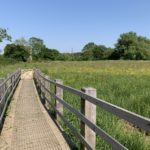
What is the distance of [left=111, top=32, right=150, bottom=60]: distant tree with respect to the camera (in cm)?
12687

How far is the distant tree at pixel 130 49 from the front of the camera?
12687 centimetres

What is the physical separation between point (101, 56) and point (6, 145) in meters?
134

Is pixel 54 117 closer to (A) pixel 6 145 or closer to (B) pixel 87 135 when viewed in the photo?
(A) pixel 6 145

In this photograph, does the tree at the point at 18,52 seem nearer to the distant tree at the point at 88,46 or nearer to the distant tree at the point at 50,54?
the distant tree at the point at 50,54

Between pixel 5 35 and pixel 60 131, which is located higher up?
pixel 5 35

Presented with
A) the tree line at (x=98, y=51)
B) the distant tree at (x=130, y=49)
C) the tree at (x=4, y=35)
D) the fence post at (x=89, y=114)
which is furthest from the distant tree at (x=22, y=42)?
the fence post at (x=89, y=114)

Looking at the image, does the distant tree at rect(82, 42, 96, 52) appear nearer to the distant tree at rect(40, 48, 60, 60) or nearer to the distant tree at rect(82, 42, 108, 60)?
the distant tree at rect(82, 42, 108, 60)

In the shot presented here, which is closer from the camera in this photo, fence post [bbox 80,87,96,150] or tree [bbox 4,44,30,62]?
fence post [bbox 80,87,96,150]

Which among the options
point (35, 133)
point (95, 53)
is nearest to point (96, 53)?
point (95, 53)

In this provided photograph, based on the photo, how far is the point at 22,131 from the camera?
745cm

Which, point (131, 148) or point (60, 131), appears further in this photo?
point (60, 131)

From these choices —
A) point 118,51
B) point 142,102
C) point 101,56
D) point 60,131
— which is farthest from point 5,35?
point 101,56

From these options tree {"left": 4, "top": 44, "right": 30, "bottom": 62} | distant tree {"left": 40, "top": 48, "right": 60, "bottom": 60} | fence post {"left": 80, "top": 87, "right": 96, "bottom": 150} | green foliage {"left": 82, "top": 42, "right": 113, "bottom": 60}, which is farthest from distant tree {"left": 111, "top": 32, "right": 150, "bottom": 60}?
fence post {"left": 80, "top": 87, "right": 96, "bottom": 150}

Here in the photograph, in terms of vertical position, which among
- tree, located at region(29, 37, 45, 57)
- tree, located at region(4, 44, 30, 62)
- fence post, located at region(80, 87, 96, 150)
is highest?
tree, located at region(29, 37, 45, 57)
